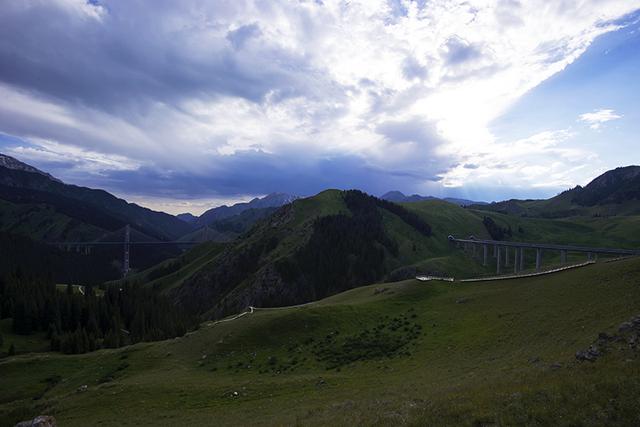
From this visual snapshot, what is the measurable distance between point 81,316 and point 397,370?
125 metres

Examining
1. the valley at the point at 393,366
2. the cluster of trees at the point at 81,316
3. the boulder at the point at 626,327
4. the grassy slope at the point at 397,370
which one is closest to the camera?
the grassy slope at the point at 397,370

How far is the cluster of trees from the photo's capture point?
111438 mm

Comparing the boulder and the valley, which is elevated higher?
the boulder

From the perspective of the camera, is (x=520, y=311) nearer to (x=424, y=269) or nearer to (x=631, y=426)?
(x=631, y=426)

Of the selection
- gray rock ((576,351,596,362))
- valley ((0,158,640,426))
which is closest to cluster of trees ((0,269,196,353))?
valley ((0,158,640,426))

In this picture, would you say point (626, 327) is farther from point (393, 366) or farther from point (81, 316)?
point (81, 316)

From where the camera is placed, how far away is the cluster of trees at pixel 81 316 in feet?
366

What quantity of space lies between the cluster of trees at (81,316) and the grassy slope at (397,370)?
35.6 meters

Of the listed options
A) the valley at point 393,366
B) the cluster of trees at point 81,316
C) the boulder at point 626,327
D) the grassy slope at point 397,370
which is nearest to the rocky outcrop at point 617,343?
the boulder at point 626,327

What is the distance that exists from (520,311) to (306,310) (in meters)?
32.6

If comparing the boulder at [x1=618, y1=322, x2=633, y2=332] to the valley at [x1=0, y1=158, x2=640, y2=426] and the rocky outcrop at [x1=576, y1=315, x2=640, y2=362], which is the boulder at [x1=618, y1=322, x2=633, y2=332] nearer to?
the rocky outcrop at [x1=576, y1=315, x2=640, y2=362]

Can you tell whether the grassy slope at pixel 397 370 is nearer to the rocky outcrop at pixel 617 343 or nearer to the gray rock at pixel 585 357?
the gray rock at pixel 585 357

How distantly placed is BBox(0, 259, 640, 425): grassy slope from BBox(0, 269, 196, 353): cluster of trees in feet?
117

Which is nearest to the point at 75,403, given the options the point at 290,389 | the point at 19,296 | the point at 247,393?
the point at 247,393
